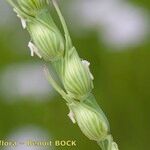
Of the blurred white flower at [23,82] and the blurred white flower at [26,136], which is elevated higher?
the blurred white flower at [23,82]

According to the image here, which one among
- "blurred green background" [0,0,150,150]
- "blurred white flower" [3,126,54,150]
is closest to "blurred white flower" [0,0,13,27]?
"blurred green background" [0,0,150,150]

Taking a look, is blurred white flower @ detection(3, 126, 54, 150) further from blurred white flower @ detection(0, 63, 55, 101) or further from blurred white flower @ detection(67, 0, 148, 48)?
blurred white flower @ detection(67, 0, 148, 48)

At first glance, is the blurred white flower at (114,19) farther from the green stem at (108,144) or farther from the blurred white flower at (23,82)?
the green stem at (108,144)

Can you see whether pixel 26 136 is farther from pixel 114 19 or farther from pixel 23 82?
pixel 114 19

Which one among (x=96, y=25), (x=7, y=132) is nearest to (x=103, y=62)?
(x=96, y=25)

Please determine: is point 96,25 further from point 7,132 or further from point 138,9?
point 7,132

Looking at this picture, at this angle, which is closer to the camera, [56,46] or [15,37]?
[56,46]

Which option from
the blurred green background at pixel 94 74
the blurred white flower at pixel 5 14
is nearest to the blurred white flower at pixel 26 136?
the blurred green background at pixel 94 74
